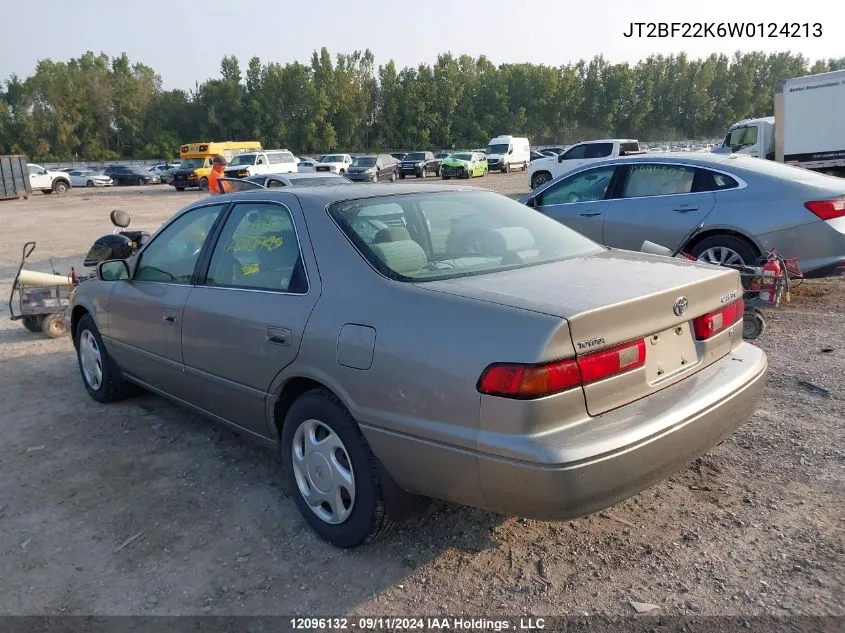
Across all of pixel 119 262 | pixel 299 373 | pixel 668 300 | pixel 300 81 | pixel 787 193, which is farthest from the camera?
pixel 300 81

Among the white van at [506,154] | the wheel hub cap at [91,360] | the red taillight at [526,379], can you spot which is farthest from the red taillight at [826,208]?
the white van at [506,154]

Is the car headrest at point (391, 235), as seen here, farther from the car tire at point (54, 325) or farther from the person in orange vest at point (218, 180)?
the person in orange vest at point (218, 180)

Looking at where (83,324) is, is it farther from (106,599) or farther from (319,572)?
(319,572)

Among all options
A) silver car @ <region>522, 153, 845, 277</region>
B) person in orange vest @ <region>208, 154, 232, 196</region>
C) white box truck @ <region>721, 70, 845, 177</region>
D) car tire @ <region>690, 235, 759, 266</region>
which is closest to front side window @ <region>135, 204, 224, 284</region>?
silver car @ <region>522, 153, 845, 277</region>

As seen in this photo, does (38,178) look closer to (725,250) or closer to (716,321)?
(725,250)

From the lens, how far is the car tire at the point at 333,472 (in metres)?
2.84

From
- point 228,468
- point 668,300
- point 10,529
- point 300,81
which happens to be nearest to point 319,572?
point 228,468

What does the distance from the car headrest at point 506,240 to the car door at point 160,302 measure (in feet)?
5.26

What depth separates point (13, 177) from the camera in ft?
104

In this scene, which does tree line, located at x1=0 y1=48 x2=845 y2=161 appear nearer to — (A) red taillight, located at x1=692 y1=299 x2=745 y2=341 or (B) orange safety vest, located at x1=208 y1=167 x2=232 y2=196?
(B) orange safety vest, located at x1=208 y1=167 x2=232 y2=196

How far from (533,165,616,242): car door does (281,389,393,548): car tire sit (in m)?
5.10

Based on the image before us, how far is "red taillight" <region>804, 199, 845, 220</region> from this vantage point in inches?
249

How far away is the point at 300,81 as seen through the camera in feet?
257

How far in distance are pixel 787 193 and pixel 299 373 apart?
5.50 metres
